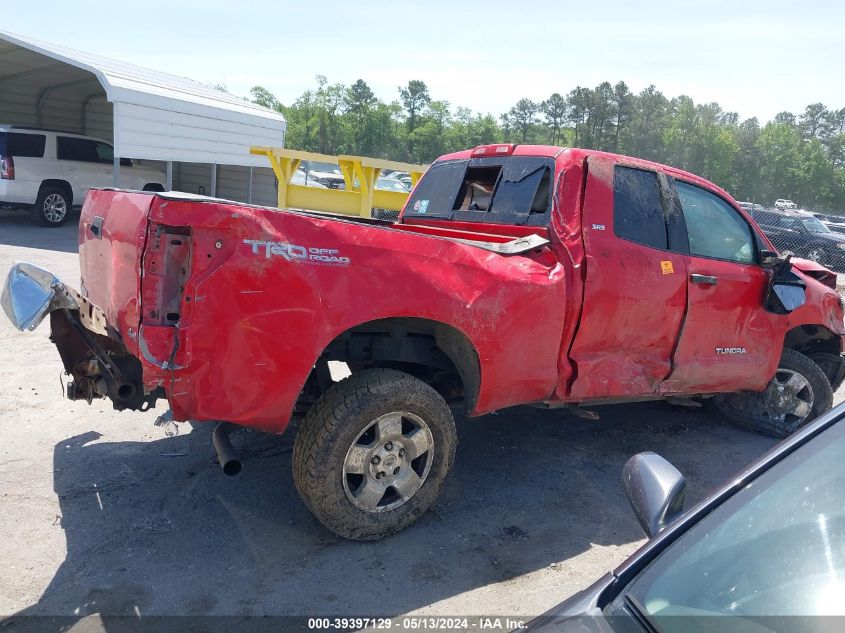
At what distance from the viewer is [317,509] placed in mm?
3457

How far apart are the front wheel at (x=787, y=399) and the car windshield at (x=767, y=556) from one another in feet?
13.6

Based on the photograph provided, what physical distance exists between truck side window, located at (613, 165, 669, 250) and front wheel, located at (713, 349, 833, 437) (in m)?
1.85

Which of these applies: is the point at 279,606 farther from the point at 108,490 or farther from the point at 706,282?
the point at 706,282

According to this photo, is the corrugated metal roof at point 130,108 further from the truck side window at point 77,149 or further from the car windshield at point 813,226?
the car windshield at point 813,226

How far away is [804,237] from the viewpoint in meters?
20.1

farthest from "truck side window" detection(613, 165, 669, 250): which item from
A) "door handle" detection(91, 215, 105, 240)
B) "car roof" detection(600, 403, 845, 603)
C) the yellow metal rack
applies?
the yellow metal rack

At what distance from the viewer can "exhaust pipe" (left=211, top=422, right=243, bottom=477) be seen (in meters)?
3.40

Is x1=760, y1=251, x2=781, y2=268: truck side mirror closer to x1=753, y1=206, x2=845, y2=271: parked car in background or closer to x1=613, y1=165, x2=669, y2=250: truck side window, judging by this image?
x1=613, y1=165, x2=669, y2=250: truck side window

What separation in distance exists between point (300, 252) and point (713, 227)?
10.5 ft

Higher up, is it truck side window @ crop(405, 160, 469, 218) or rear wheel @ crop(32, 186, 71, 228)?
truck side window @ crop(405, 160, 469, 218)

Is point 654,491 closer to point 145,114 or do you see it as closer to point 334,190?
point 334,190

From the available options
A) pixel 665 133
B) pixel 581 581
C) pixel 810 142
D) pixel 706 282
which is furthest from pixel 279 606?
pixel 810 142

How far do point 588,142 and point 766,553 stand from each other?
49.3 m

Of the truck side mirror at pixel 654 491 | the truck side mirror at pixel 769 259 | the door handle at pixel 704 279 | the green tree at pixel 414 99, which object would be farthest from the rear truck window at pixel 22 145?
the green tree at pixel 414 99
